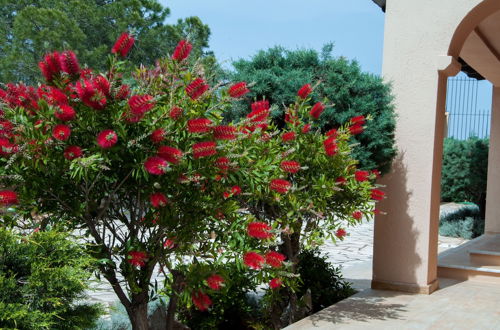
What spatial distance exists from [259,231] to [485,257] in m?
5.71

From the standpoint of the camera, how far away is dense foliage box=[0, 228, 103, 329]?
9.30 ft

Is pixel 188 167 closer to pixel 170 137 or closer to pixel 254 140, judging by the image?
pixel 170 137

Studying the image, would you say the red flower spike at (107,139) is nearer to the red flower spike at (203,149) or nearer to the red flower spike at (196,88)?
the red flower spike at (203,149)

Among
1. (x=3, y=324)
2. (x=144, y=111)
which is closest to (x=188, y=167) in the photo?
(x=144, y=111)

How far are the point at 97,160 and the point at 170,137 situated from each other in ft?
1.75

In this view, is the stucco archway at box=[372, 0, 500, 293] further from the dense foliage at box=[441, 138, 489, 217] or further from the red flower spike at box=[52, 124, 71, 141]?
the dense foliage at box=[441, 138, 489, 217]

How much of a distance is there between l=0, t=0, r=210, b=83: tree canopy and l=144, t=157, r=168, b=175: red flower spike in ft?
67.2

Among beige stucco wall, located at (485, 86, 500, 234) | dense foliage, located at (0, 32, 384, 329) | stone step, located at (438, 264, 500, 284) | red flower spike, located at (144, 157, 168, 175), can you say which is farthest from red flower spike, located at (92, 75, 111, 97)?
beige stucco wall, located at (485, 86, 500, 234)

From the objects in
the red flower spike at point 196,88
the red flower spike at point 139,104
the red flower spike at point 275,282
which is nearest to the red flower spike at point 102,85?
the red flower spike at point 139,104

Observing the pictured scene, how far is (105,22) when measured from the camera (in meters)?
27.0

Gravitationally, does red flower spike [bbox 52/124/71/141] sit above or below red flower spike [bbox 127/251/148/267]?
above

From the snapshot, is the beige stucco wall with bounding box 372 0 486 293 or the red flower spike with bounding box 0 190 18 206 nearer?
the red flower spike with bounding box 0 190 18 206

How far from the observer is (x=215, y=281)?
3660 mm

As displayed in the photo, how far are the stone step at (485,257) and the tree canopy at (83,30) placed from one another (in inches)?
682
